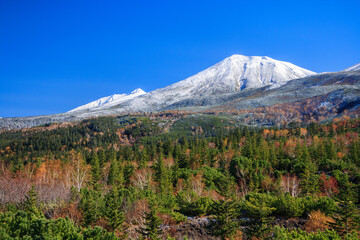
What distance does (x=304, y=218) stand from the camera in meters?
18.6

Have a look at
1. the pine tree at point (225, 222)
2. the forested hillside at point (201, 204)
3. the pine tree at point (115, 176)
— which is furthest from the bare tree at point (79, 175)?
the pine tree at point (225, 222)

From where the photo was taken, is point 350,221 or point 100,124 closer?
point 350,221

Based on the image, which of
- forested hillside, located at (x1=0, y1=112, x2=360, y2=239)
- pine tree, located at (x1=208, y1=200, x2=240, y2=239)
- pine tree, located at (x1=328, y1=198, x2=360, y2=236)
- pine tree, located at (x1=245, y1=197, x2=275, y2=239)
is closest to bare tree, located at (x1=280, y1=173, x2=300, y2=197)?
forested hillside, located at (x1=0, y1=112, x2=360, y2=239)

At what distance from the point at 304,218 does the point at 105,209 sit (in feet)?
54.2

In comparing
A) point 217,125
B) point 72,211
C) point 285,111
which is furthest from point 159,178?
point 285,111

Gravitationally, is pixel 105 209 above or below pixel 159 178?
above

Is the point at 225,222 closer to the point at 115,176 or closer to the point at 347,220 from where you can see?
the point at 347,220

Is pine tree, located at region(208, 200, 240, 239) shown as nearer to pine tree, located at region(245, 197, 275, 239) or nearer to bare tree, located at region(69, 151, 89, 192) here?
pine tree, located at region(245, 197, 275, 239)

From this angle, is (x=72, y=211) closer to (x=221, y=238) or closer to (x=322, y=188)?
(x=221, y=238)

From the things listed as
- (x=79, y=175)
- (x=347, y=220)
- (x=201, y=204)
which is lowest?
(x=79, y=175)

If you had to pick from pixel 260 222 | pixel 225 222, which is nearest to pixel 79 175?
pixel 225 222

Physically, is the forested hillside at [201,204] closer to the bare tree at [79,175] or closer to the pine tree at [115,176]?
the pine tree at [115,176]

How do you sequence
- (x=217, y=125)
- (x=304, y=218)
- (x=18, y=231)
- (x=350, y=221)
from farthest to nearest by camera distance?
1. (x=217, y=125)
2. (x=304, y=218)
3. (x=350, y=221)
4. (x=18, y=231)

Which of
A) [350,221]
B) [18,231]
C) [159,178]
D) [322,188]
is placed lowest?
[322,188]
